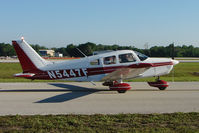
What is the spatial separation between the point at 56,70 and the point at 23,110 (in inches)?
162

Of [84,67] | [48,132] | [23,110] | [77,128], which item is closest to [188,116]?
[77,128]

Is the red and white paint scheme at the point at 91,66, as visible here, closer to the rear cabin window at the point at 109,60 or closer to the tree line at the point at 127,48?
the rear cabin window at the point at 109,60

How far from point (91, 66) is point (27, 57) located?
323 centimetres

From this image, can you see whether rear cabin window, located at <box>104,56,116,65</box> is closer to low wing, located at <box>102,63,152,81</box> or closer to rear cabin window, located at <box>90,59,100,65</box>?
rear cabin window, located at <box>90,59,100,65</box>

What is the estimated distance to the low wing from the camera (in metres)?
9.52

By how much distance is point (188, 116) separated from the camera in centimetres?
628

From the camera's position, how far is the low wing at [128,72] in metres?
9.52

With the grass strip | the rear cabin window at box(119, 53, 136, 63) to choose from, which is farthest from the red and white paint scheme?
the grass strip

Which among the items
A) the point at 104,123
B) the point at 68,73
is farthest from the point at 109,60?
the point at 104,123

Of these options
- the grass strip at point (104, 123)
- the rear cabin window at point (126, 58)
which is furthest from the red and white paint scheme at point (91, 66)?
the grass strip at point (104, 123)

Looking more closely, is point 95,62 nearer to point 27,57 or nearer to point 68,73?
point 68,73

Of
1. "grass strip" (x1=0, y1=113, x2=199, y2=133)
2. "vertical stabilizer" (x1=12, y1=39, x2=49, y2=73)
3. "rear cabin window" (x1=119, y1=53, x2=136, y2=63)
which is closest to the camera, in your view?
"grass strip" (x1=0, y1=113, x2=199, y2=133)

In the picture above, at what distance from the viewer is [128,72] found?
10.2m

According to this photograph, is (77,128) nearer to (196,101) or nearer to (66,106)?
(66,106)
